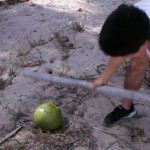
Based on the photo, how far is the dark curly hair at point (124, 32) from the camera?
216 centimetres

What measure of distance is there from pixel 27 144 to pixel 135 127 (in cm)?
80

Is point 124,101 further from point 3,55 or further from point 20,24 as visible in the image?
point 20,24

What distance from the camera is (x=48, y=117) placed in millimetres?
2719

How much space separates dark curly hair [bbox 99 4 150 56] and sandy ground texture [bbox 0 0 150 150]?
2.59ft

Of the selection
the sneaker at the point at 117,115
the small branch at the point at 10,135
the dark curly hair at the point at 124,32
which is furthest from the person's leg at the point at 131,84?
the small branch at the point at 10,135

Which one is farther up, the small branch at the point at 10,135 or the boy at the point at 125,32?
the boy at the point at 125,32

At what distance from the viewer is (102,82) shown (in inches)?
Answer: 101

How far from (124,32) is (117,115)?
89 centimetres

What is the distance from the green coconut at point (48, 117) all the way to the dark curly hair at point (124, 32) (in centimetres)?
75

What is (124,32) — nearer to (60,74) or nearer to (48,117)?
(48,117)

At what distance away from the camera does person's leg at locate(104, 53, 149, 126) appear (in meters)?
2.66

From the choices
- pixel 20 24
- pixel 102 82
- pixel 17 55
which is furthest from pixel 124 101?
pixel 20 24

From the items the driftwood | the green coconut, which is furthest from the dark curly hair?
the green coconut

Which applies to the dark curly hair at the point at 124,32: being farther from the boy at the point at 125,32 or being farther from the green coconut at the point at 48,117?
the green coconut at the point at 48,117
